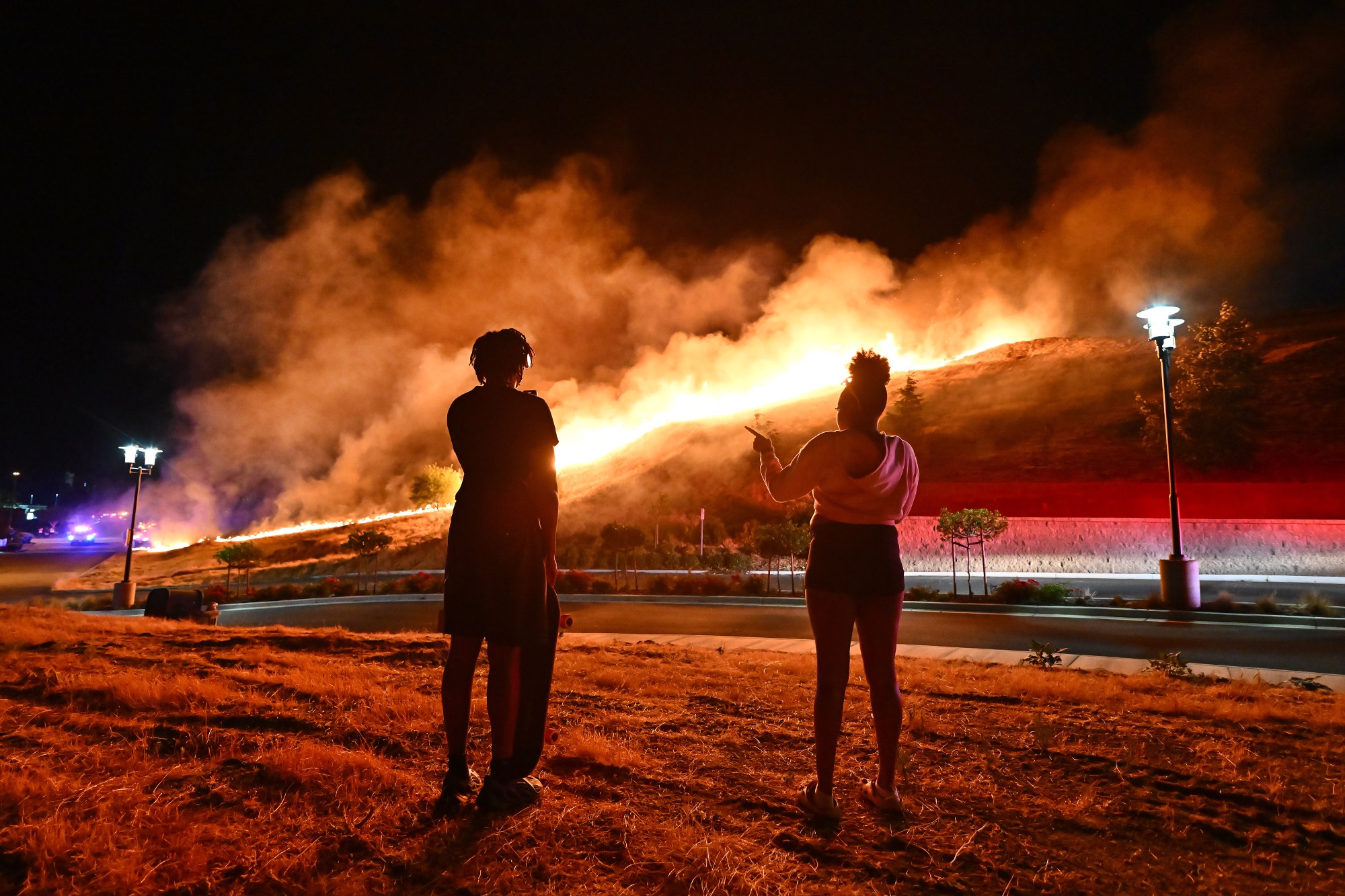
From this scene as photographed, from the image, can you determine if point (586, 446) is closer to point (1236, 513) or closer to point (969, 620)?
point (1236, 513)

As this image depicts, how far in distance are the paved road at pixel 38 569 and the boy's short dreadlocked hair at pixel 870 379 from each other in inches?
789

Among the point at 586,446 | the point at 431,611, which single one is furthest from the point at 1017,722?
the point at 586,446

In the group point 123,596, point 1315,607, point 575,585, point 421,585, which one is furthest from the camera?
point 421,585

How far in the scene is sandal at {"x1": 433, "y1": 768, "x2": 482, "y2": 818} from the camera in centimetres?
257

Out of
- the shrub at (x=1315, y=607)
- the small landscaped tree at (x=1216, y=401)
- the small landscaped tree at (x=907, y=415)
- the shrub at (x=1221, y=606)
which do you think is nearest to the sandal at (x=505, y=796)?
the shrub at (x=1221, y=606)

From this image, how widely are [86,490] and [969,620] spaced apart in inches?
4797

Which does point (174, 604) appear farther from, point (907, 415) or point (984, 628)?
point (907, 415)

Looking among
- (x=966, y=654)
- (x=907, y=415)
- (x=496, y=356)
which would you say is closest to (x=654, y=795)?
(x=496, y=356)

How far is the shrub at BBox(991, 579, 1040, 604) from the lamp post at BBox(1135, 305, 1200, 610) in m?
2.26

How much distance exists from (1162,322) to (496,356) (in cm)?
1507

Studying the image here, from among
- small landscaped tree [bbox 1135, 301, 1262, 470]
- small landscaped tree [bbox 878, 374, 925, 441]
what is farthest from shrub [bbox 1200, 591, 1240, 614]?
small landscaped tree [bbox 878, 374, 925, 441]

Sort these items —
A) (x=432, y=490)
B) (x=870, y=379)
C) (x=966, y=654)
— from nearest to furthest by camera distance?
1. (x=870, y=379)
2. (x=966, y=654)
3. (x=432, y=490)

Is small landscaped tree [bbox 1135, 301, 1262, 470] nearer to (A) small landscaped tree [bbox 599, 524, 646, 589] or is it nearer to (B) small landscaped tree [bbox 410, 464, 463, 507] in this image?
(A) small landscaped tree [bbox 599, 524, 646, 589]

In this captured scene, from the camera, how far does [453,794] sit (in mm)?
2623
